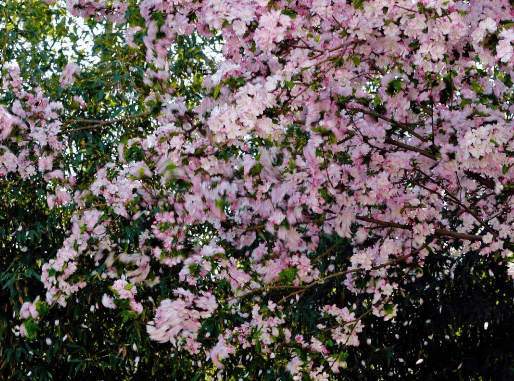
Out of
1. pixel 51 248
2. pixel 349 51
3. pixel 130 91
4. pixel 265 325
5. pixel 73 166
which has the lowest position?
Answer: pixel 265 325

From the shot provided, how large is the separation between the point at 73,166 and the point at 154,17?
2.89 meters

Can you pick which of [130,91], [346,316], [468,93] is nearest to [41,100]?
[130,91]

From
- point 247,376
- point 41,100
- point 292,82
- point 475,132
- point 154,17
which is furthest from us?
point 247,376

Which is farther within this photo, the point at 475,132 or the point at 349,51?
the point at 349,51

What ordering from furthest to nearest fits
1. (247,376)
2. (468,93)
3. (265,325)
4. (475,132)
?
(247,376) → (265,325) → (468,93) → (475,132)

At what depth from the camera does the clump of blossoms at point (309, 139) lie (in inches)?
103

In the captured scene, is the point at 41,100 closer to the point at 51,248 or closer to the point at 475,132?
the point at 51,248

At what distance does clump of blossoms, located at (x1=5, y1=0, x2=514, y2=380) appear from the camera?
8.59ft

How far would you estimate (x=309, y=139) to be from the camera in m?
3.28

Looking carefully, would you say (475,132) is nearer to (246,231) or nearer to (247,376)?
(246,231)

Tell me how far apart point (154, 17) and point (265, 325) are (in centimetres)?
159

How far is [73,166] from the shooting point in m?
5.53

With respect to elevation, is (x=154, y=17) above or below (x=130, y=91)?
below

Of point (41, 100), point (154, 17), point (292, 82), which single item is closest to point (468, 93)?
point (292, 82)
